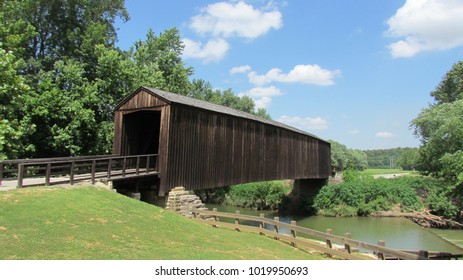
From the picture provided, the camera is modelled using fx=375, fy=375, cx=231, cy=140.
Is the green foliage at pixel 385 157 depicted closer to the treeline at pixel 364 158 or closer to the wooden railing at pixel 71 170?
the treeline at pixel 364 158

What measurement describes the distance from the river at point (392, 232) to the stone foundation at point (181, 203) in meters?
10.7

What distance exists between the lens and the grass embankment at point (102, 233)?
7.04 m

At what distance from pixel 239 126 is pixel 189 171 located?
479 centimetres

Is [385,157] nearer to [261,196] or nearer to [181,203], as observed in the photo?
[261,196]

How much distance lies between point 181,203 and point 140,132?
5.26 m

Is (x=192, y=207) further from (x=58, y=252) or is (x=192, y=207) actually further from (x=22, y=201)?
(x=58, y=252)

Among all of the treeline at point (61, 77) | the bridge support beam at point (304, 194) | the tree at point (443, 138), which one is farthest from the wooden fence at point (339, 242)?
the bridge support beam at point (304, 194)

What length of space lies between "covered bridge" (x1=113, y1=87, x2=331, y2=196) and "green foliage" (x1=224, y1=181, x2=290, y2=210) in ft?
34.1

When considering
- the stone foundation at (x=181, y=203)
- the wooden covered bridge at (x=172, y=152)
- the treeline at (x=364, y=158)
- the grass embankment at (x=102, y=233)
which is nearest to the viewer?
the grass embankment at (x=102, y=233)

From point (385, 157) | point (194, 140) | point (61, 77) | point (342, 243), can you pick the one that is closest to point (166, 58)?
point (61, 77)

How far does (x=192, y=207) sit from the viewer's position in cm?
1507

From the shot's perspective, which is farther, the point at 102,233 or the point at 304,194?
the point at 304,194

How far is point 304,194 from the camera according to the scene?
115 ft

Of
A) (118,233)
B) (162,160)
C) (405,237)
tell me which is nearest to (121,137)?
(162,160)
